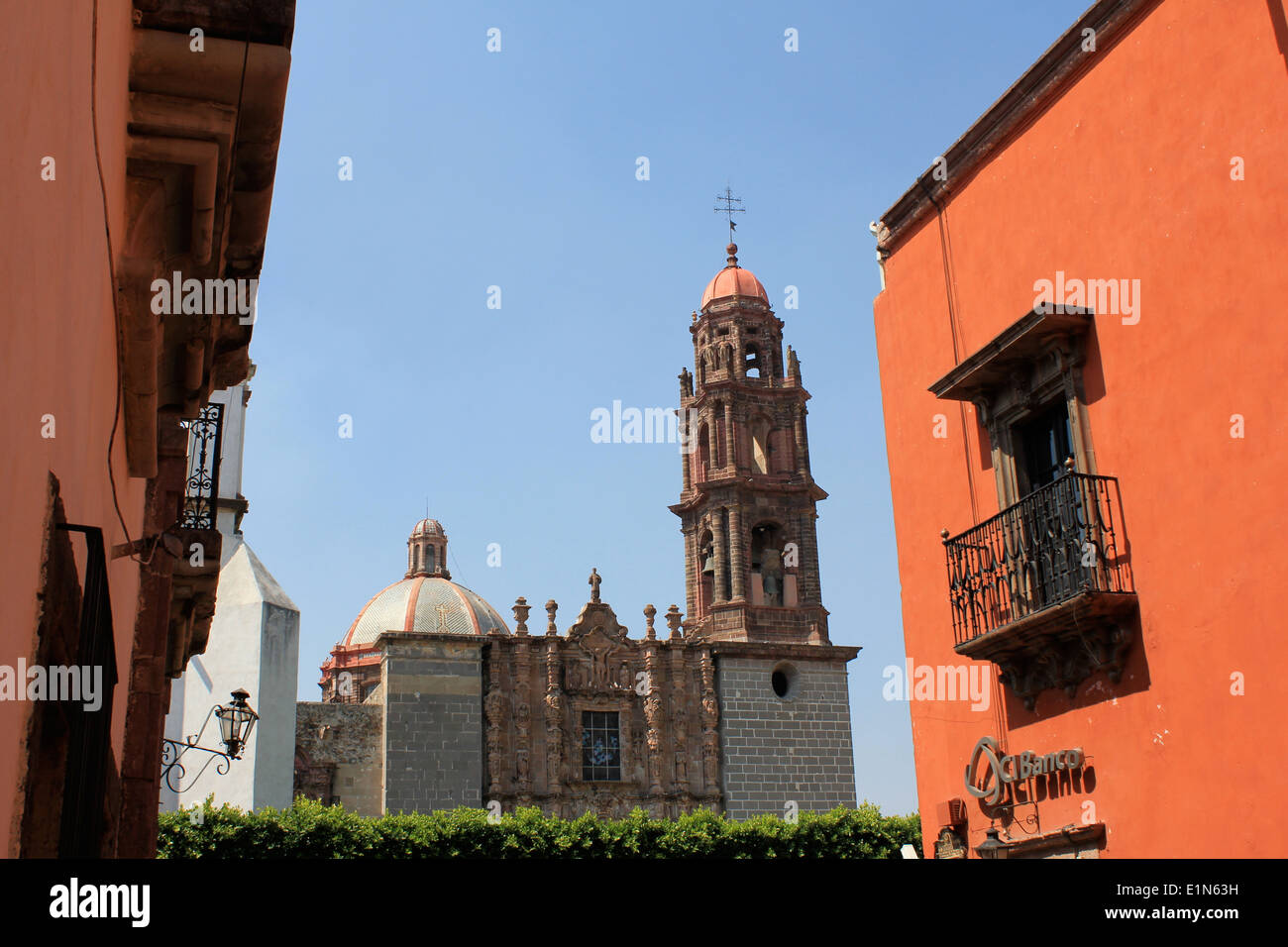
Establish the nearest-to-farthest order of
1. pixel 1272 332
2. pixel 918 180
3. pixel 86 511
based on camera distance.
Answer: pixel 86 511
pixel 1272 332
pixel 918 180

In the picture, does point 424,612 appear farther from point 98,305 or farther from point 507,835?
point 98,305

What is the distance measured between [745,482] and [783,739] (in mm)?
6233

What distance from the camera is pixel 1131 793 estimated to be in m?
7.38

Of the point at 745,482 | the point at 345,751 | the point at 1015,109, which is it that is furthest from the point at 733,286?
the point at 1015,109

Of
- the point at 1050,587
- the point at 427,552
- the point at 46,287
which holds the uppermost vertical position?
the point at 427,552

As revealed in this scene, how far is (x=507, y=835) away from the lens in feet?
79.2

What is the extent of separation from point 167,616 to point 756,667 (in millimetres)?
23024

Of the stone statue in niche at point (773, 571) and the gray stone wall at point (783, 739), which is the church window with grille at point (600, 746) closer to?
the gray stone wall at point (783, 739)

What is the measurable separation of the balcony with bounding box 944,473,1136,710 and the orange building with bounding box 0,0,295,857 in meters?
4.86

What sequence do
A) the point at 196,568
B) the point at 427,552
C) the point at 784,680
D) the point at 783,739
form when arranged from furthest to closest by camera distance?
the point at 427,552, the point at 784,680, the point at 783,739, the point at 196,568

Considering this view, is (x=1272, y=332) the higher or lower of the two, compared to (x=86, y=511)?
higher
